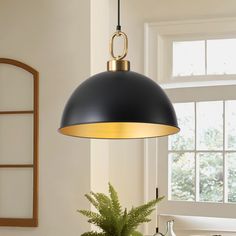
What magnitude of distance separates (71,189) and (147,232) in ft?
2.41

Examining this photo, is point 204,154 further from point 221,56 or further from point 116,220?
point 116,220

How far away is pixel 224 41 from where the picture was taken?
→ 370 cm

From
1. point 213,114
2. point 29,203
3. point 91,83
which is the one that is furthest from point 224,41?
point 91,83

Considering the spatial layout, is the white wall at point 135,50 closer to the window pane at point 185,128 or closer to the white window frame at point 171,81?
the white window frame at point 171,81

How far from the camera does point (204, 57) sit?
12.3 ft

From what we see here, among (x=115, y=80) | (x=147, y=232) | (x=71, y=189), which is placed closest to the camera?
(x=115, y=80)

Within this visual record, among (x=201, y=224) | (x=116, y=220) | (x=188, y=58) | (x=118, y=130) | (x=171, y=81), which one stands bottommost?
(x=201, y=224)

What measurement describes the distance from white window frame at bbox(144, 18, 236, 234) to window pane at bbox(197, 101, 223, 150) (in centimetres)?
6

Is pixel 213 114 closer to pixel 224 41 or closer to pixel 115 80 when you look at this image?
pixel 224 41

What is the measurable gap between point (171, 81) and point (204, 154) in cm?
56

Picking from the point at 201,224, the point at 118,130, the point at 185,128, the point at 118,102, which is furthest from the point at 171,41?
the point at 118,102

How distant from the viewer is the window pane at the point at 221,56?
3678 mm

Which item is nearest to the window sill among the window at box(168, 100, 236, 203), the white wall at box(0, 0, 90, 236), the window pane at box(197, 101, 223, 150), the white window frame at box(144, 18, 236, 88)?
the window at box(168, 100, 236, 203)

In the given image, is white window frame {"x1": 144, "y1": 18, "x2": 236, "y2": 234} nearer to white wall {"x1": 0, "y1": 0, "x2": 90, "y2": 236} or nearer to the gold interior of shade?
white wall {"x1": 0, "y1": 0, "x2": 90, "y2": 236}
